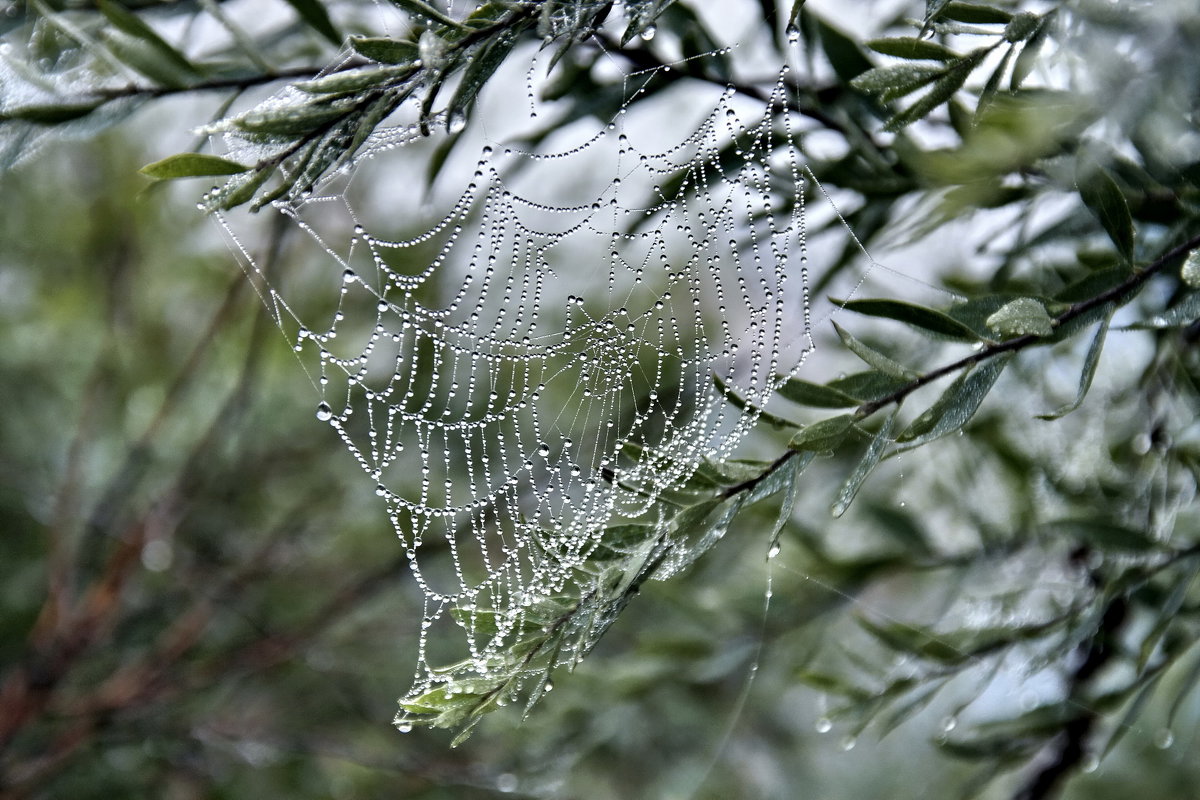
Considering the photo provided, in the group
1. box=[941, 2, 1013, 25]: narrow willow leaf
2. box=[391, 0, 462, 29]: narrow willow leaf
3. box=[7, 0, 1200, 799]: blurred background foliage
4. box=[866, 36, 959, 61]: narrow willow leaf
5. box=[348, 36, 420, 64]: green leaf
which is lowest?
box=[7, 0, 1200, 799]: blurred background foliage

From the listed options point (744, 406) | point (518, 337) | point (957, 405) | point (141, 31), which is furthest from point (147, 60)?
point (518, 337)

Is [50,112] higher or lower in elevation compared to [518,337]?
higher

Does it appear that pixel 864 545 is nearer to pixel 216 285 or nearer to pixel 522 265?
pixel 522 265

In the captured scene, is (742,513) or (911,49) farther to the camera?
(742,513)

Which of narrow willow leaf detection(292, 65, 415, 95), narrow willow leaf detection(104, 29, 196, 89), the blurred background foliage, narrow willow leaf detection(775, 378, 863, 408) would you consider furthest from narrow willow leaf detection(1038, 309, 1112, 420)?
narrow willow leaf detection(104, 29, 196, 89)

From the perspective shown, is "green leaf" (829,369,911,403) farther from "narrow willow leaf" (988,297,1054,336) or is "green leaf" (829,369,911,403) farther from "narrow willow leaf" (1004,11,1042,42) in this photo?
"narrow willow leaf" (1004,11,1042,42)

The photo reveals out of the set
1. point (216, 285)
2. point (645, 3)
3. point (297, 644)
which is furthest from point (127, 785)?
point (645, 3)

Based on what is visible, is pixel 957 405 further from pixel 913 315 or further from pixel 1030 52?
pixel 1030 52

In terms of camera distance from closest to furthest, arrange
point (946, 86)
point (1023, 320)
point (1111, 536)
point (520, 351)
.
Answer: point (1023, 320), point (946, 86), point (1111, 536), point (520, 351)
